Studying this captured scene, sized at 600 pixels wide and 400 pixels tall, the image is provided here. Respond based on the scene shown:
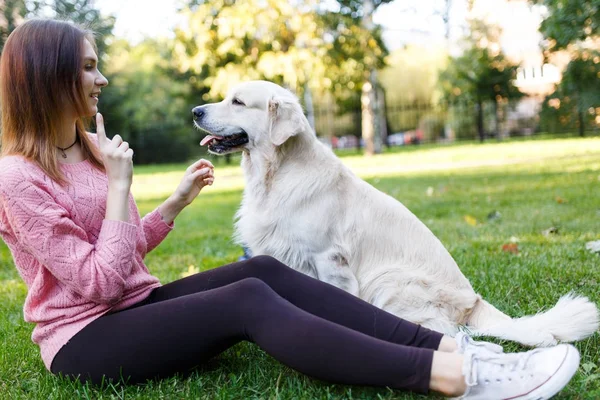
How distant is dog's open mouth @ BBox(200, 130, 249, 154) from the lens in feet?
12.2

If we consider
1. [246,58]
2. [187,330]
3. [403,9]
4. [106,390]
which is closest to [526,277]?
[187,330]

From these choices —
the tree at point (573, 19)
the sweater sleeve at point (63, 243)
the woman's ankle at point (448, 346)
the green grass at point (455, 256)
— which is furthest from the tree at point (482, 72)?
the sweater sleeve at point (63, 243)

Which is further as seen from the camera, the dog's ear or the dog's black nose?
the dog's black nose

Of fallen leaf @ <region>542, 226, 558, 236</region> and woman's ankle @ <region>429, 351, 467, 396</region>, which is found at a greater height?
woman's ankle @ <region>429, 351, 467, 396</region>

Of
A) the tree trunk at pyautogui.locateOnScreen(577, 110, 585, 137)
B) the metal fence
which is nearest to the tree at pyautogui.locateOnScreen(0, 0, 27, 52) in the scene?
the tree trunk at pyautogui.locateOnScreen(577, 110, 585, 137)

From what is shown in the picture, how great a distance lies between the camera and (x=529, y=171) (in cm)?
1088

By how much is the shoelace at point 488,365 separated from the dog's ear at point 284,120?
1.76m

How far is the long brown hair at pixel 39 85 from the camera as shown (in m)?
2.46

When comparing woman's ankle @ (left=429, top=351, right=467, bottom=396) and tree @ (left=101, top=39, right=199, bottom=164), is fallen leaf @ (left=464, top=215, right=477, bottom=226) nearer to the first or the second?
woman's ankle @ (left=429, top=351, right=467, bottom=396)

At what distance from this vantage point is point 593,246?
462cm

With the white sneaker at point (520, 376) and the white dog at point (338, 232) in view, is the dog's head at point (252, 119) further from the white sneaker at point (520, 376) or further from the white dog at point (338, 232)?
the white sneaker at point (520, 376)

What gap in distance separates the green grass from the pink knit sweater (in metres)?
0.34

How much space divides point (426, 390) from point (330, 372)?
0.36 m

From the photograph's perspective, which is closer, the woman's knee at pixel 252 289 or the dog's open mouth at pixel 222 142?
the woman's knee at pixel 252 289
